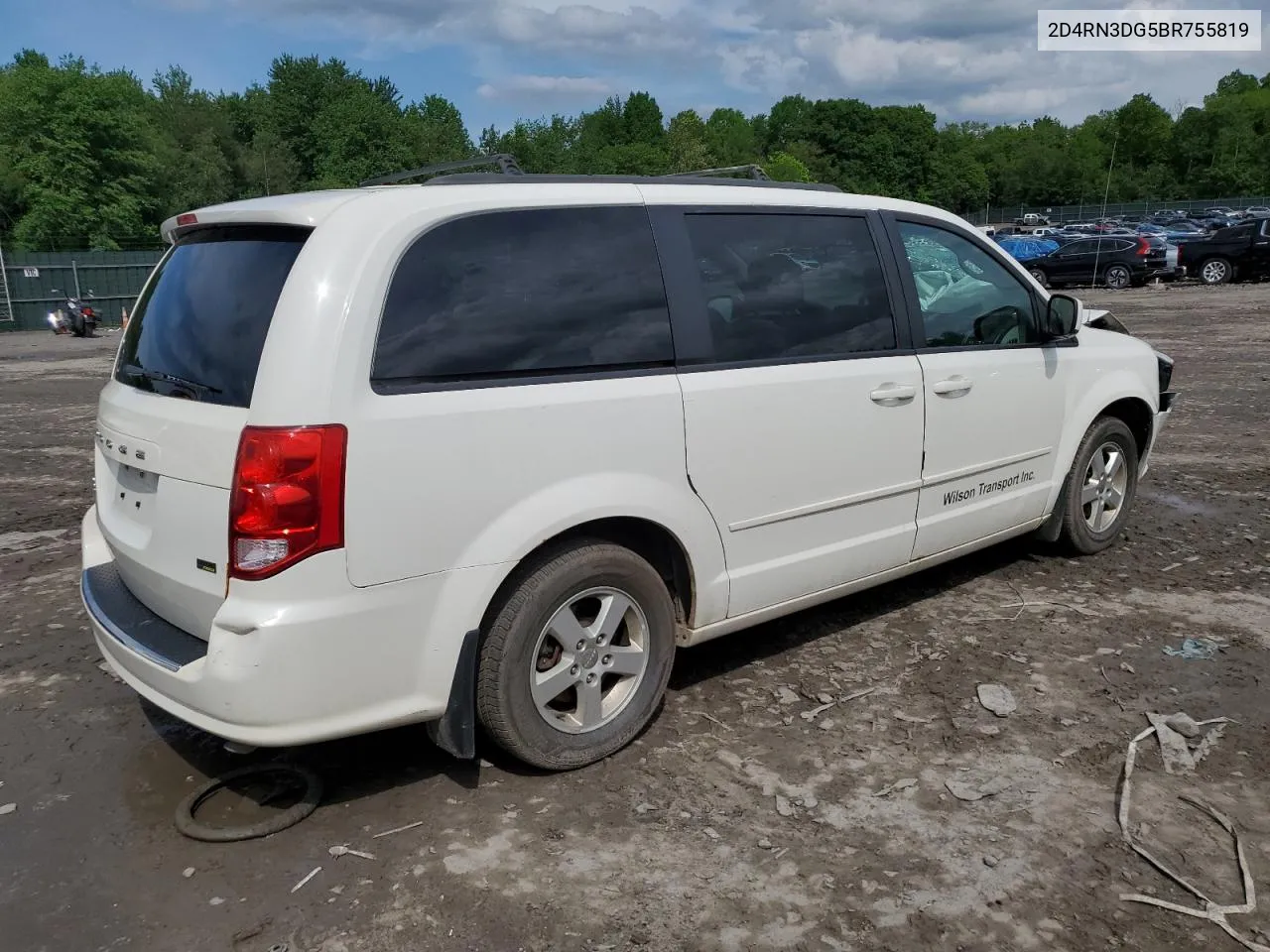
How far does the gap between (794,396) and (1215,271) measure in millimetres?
29842

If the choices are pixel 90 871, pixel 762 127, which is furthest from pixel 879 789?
pixel 762 127

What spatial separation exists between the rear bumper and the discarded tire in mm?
339

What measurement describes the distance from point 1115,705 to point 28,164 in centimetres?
5512

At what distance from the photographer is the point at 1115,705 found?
12.8 feet

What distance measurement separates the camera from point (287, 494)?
2.78 m

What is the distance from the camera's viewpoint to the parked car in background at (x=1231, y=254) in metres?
27.4

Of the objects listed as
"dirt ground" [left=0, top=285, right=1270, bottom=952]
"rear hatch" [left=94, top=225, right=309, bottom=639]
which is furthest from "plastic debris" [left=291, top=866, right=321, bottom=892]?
"rear hatch" [left=94, top=225, right=309, bottom=639]

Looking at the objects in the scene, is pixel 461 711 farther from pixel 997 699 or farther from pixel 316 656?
pixel 997 699

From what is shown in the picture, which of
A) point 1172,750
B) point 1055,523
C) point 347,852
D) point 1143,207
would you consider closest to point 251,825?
point 347,852

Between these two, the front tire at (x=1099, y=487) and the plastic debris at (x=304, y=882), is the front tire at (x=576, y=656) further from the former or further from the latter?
the front tire at (x=1099, y=487)

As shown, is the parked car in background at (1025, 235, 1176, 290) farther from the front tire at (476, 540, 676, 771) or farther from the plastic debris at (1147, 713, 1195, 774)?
the front tire at (476, 540, 676, 771)

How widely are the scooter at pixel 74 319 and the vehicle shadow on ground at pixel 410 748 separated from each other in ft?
86.0

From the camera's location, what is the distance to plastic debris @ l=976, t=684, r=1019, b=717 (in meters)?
3.88

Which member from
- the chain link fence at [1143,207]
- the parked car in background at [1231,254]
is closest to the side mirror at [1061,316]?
the parked car in background at [1231,254]
